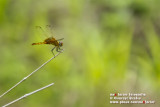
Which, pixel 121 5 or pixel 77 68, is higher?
pixel 121 5

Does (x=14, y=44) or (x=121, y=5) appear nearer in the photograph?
(x=14, y=44)

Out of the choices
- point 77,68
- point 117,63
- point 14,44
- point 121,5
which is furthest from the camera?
point 121,5

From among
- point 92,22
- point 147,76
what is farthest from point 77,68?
point 92,22

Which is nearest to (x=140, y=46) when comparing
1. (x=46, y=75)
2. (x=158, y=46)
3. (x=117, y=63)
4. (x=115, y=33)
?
(x=115, y=33)

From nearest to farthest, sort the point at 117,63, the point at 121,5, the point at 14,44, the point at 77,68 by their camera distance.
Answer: the point at 117,63
the point at 77,68
the point at 14,44
the point at 121,5

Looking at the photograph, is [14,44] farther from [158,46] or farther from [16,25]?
[158,46]

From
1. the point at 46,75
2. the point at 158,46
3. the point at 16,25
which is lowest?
the point at 46,75
